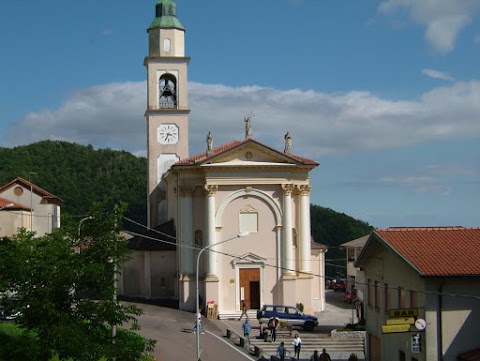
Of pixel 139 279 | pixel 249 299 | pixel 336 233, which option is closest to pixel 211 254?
pixel 249 299

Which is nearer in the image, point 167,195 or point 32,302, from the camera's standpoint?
point 32,302

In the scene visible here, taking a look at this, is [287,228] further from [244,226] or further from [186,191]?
[186,191]

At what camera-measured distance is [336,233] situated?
11300cm

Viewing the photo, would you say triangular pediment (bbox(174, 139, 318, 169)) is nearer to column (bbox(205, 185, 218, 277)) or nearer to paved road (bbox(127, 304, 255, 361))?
column (bbox(205, 185, 218, 277))

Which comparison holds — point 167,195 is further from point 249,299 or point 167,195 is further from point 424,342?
point 424,342

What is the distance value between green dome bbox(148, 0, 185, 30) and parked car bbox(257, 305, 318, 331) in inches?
964

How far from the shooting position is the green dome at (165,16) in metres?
64.2

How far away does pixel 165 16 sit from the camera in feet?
213

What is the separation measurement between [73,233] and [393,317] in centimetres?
1100

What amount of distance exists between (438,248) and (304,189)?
2523cm

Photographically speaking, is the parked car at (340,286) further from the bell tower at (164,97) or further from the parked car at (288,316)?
the parked car at (288,316)

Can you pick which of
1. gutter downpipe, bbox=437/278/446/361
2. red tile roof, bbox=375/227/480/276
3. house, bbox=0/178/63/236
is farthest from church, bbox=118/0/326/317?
gutter downpipe, bbox=437/278/446/361

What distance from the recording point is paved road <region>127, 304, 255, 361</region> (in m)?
40.2

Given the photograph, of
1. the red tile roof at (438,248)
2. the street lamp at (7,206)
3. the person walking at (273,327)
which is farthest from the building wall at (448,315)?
the street lamp at (7,206)
